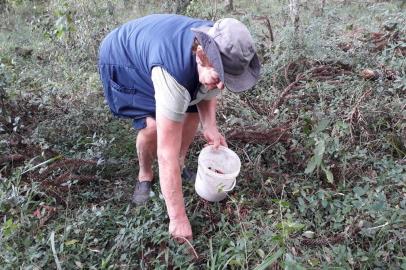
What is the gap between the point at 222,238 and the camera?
2.30 m

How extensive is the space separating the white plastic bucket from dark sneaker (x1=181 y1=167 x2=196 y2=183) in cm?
27

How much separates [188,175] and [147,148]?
388 mm

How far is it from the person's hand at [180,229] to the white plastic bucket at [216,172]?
27 centimetres

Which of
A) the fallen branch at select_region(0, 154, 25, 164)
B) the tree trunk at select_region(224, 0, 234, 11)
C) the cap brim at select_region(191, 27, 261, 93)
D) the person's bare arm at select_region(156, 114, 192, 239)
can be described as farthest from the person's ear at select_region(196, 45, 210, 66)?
the tree trunk at select_region(224, 0, 234, 11)

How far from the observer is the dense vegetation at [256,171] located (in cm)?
216

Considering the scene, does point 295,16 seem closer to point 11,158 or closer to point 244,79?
point 244,79

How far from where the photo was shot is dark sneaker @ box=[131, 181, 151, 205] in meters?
2.62

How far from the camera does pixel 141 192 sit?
8.77 feet

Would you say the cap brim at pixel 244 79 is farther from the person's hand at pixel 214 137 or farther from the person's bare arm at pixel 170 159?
the person's hand at pixel 214 137

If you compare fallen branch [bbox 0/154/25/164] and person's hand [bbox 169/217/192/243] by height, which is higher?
person's hand [bbox 169/217/192/243]

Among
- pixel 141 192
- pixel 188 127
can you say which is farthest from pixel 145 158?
pixel 188 127

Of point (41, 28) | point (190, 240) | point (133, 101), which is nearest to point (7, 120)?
point (133, 101)

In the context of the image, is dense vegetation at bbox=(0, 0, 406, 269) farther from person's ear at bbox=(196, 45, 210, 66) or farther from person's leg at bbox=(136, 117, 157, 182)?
person's ear at bbox=(196, 45, 210, 66)

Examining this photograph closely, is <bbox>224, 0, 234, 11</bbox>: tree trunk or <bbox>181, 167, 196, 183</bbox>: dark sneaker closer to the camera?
<bbox>181, 167, 196, 183</bbox>: dark sneaker
